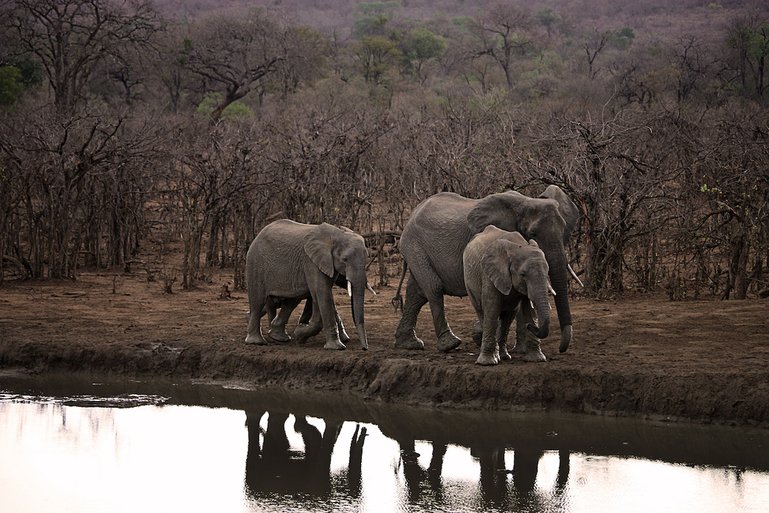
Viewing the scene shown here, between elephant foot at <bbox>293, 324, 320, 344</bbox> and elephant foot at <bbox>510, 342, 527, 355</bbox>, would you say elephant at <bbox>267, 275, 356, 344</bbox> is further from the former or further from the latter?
elephant foot at <bbox>510, 342, 527, 355</bbox>

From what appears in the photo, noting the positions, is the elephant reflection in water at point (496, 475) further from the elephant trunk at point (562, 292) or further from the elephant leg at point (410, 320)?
the elephant leg at point (410, 320)

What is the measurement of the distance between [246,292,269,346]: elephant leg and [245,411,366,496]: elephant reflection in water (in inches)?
66.8

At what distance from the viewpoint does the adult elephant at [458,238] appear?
38.9 feet

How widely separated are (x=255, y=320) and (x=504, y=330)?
126 inches

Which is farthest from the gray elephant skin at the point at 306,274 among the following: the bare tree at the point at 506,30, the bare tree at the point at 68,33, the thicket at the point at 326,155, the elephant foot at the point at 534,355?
the bare tree at the point at 506,30

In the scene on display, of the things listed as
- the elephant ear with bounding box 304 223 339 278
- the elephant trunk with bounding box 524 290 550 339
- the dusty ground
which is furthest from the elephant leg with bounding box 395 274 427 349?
the elephant trunk with bounding box 524 290 550 339

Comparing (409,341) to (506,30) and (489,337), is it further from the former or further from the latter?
(506,30)

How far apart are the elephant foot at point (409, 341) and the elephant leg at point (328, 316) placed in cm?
63

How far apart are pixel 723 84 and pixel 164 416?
1395 inches

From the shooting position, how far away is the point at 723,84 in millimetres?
42969

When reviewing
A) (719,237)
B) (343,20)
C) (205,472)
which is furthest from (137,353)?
(343,20)

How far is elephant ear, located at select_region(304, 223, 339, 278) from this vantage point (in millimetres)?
12914

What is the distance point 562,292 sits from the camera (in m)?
11.6

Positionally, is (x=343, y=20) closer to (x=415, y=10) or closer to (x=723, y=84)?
(x=415, y=10)
